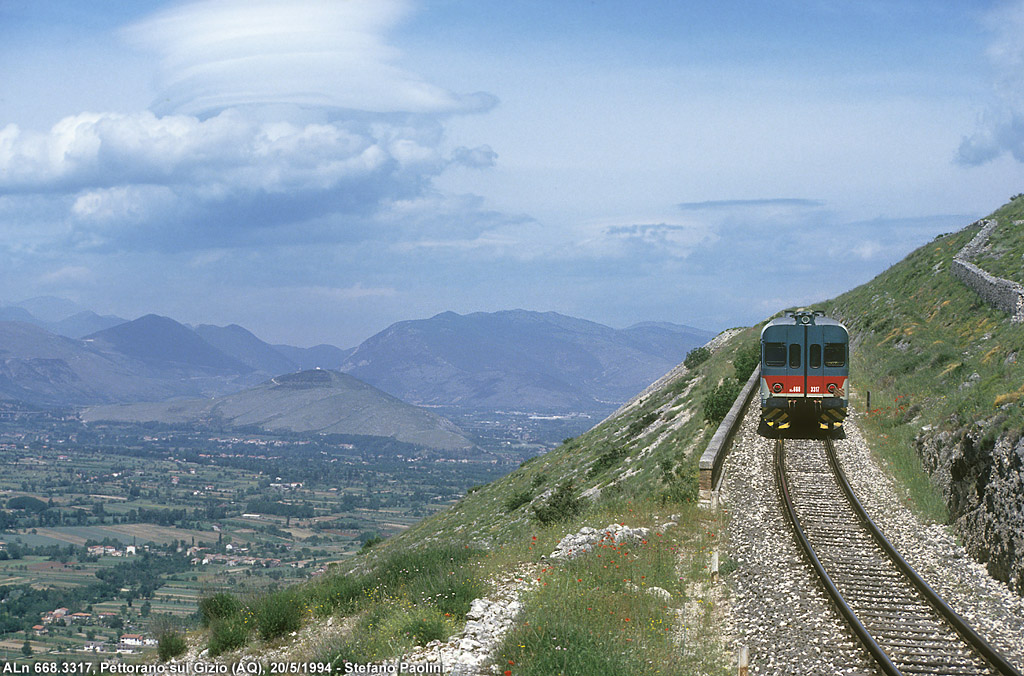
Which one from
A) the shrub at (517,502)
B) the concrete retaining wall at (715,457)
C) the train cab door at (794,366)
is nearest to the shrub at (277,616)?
the concrete retaining wall at (715,457)

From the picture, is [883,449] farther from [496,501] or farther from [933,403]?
[496,501]

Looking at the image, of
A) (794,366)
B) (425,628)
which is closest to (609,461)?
(794,366)

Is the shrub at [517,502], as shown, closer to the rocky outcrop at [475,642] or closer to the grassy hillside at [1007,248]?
the grassy hillside at [1007,248]

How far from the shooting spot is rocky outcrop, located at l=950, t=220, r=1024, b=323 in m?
31.4

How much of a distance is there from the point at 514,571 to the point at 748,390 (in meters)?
22.7

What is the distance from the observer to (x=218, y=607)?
49.9 ft

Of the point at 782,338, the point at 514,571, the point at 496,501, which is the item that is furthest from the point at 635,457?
the point at 514,571

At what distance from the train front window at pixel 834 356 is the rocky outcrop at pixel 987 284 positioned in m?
9.32

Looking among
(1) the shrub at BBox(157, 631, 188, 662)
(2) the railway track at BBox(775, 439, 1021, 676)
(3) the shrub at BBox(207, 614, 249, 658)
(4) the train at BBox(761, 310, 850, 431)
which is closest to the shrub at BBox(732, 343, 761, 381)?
(4) the train at BBox(761, 310, 850, 431)

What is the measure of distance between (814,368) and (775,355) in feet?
4.41

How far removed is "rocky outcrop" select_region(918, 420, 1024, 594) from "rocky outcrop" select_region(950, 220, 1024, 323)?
15.5 meters

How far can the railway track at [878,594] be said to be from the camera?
10.3m

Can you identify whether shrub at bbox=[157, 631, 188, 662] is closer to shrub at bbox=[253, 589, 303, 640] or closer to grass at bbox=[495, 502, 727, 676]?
shrub at bbox=[253, 589, 303, 640]

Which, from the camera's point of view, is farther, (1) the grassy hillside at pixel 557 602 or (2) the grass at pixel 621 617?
(1) the grassy hillside at pixel 557 602
